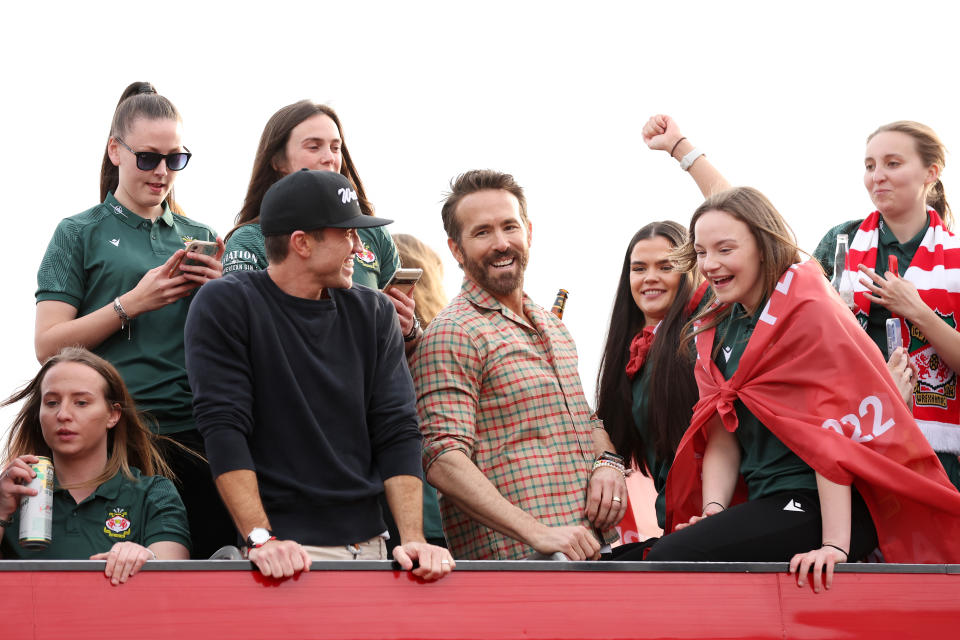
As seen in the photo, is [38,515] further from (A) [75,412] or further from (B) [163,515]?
(A) [75,412]

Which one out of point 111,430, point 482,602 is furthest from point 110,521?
point 482,602

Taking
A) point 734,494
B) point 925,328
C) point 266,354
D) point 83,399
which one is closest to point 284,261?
point 266,354

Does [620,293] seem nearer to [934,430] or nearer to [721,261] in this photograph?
[721,261]

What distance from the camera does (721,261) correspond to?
12.5ft

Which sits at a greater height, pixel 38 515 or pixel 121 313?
pixel 121 313

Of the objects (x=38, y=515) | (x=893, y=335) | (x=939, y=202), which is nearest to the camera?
(x=38, y=515)

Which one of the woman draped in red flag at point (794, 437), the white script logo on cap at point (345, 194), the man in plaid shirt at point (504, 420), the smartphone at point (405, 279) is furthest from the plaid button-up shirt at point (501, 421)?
the white script logo on cap at point (345, 194)

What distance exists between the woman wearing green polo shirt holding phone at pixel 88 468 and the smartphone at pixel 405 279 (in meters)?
1.01

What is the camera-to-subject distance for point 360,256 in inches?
168

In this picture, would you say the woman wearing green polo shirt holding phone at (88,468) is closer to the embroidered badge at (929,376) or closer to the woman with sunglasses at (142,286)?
the woman with sunglasses at (142,286)

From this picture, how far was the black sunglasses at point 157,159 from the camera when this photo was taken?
411 centimetres

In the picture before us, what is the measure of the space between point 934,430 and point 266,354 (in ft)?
8.90

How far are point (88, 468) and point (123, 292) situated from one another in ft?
2.26

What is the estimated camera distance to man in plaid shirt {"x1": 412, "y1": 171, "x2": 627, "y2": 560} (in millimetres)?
3807
